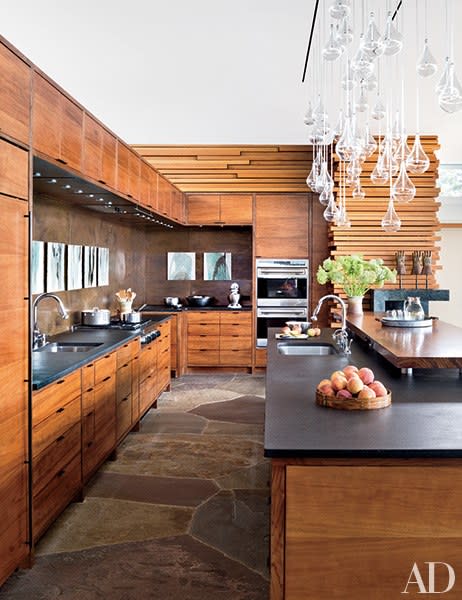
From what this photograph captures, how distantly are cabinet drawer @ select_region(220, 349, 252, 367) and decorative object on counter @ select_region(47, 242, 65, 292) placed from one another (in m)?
3.89

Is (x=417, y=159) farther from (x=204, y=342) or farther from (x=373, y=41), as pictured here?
(x=204, y=342)

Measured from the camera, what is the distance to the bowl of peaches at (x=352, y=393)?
2.78m

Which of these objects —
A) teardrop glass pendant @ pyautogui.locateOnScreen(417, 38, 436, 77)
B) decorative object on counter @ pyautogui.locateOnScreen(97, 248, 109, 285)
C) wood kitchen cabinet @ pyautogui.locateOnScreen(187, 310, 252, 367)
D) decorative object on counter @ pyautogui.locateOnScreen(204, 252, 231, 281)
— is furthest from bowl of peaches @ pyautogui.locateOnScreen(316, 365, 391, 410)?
decorative object on counter @ pyautogui.locateOnScreen(204, 252, 231, 281)

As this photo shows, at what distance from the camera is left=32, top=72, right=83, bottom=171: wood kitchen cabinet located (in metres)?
3.53

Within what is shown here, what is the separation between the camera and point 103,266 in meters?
7.51

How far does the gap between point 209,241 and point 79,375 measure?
20.8 feet

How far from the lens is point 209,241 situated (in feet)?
33.7

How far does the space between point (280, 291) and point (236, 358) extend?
1207 mm

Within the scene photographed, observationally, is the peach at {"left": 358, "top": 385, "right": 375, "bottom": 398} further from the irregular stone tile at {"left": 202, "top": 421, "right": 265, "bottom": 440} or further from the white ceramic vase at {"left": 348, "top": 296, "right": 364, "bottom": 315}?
the white ceramic vase at {"left": 348, "top": 296, "right": 364, "bottom": 315}

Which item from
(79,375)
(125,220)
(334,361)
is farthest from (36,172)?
(125,220)

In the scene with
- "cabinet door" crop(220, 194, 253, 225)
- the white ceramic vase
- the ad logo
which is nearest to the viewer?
the ad logo

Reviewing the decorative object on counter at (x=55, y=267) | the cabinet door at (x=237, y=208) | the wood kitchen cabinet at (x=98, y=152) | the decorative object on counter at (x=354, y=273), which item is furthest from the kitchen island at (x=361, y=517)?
the cabinet door at (x=237, y=208)

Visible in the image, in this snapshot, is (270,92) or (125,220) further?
(125,220)

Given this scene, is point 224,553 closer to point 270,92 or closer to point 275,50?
point 275,50
